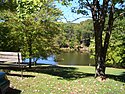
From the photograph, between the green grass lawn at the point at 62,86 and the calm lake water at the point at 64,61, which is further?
the calm lake water at the point at 64,61

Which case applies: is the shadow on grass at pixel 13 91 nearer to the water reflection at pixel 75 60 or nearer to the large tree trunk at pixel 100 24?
the large tree trunk at pixel 100 24

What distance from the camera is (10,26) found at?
2330cm

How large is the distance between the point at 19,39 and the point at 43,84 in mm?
10766

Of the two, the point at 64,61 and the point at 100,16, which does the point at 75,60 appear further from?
the point at 100,16

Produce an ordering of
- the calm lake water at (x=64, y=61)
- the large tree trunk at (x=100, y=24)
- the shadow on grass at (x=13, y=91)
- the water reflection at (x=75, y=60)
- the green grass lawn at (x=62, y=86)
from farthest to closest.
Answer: the water reflection at (x=75, y=60) < the calm lake water at (x=64, y=61) < the large tree trunk at (x=100, y=24) < the green grass lawn at (x=62, y=86) < the shadow on grass at (x=13, y=91)

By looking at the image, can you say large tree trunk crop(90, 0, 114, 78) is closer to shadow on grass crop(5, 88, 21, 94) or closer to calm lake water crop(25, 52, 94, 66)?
shadow on grass crop(5, 88, 21, 94)

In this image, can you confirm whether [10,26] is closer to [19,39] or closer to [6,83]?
[19,39]

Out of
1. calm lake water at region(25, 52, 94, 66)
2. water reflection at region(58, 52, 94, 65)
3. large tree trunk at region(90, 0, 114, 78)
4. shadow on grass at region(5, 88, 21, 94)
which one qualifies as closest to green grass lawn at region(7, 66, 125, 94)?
shadow on grass at region(5, 88, 21, 94)

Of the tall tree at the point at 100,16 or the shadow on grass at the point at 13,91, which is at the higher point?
the tall tree at the point at 100,16

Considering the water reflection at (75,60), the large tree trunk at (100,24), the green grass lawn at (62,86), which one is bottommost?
the water reflection at (75,60)

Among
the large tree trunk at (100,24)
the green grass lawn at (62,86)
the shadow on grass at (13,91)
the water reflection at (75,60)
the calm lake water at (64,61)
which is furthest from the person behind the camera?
the water reflection at (75,60)

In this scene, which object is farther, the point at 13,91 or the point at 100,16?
the point at 100,16

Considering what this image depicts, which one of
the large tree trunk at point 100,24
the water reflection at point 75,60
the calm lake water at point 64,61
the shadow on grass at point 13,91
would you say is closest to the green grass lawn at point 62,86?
the shadow on grass at point 13,91

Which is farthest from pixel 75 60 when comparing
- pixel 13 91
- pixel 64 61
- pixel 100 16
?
pixel 13 91
